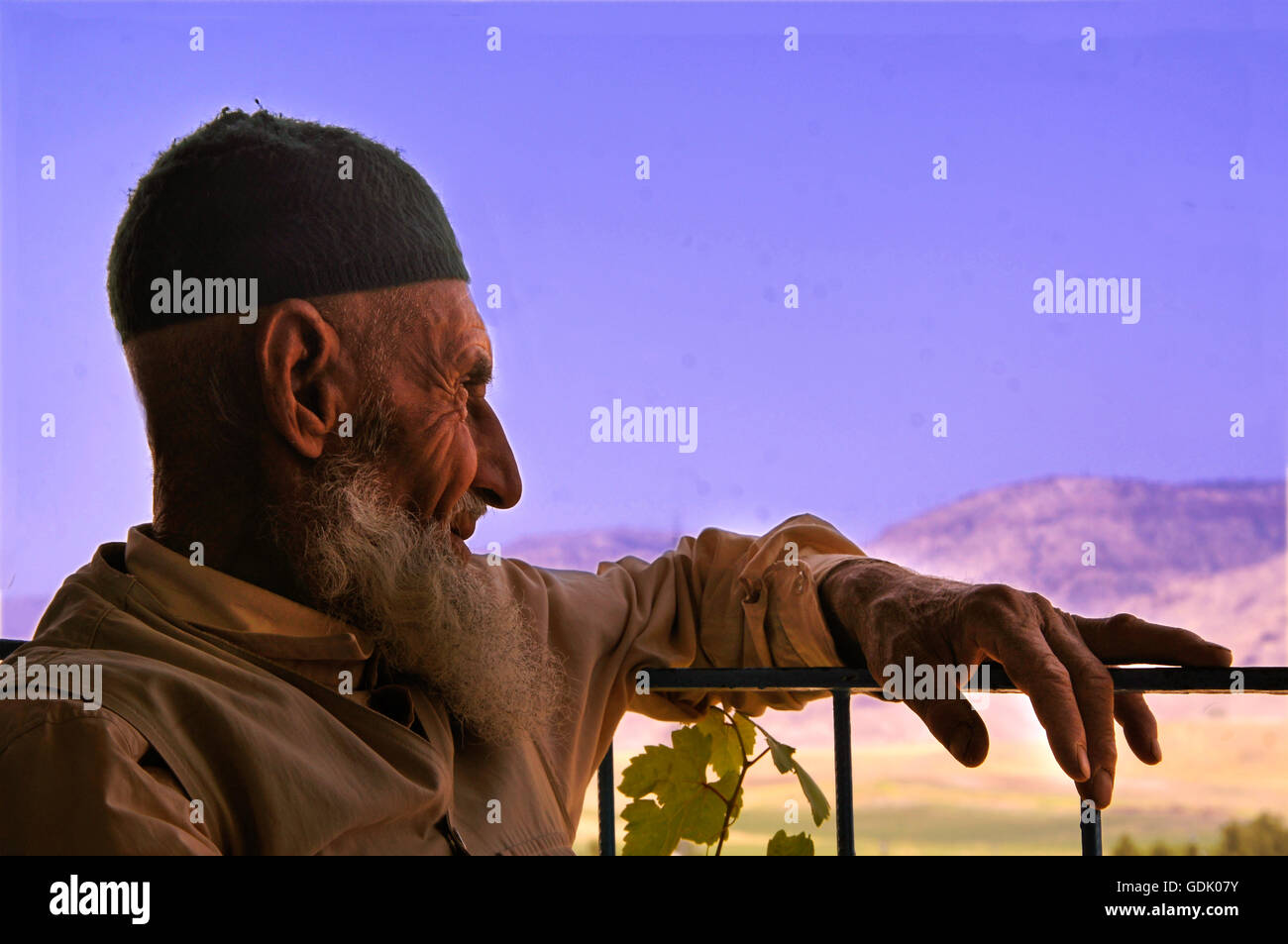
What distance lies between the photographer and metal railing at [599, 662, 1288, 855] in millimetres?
1313

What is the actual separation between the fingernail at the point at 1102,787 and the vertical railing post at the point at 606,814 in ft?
2.17

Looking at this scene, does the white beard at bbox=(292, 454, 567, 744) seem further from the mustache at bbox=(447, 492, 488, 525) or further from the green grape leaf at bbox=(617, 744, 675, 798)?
the green grape leaf at bbox=(617, 744, 675, 798)

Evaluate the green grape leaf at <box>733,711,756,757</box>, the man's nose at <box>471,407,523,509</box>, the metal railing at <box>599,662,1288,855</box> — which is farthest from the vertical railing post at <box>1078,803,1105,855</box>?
the man's nose at <box>471,407,523,509</box>

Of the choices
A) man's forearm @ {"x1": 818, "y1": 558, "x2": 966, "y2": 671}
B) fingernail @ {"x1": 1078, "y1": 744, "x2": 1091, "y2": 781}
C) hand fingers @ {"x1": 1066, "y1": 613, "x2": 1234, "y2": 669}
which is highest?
man's forearm @ {"x1": 818, "y1": 558, "x2": 966, "y2": 671}

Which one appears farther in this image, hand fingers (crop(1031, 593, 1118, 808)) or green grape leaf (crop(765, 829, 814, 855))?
green grape leaf (crop(765, 829, 814, 855))

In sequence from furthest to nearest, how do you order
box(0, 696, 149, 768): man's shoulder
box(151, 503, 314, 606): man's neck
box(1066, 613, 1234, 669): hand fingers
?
box(151, 503, 314, 606): man's neck
box(1066, 613, 1234, 669): hand fingers
box(0, 696, 149, 768): man's shoulder

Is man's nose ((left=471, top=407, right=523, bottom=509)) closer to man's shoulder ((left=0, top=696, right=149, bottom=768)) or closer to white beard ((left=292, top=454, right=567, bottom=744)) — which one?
white beard ((left=292, top=454, right=567, bottom=744))

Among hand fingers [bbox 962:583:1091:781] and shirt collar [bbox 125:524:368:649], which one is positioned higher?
shirt collar [bbox 125:524:368:649]

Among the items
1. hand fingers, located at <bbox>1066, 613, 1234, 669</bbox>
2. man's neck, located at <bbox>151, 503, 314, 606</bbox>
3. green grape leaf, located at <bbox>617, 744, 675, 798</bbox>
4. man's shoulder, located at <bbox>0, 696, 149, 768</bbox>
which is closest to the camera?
man's shoulder, located at <bbox>0, 696, 149, 768</bbox>

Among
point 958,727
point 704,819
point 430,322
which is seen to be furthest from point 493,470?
point 958,727

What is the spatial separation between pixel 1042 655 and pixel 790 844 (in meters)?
0.54

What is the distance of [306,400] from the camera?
1.53 m

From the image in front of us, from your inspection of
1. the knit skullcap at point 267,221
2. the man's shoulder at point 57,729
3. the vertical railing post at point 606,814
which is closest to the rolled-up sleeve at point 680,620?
the vertical railing post at point 606,814
